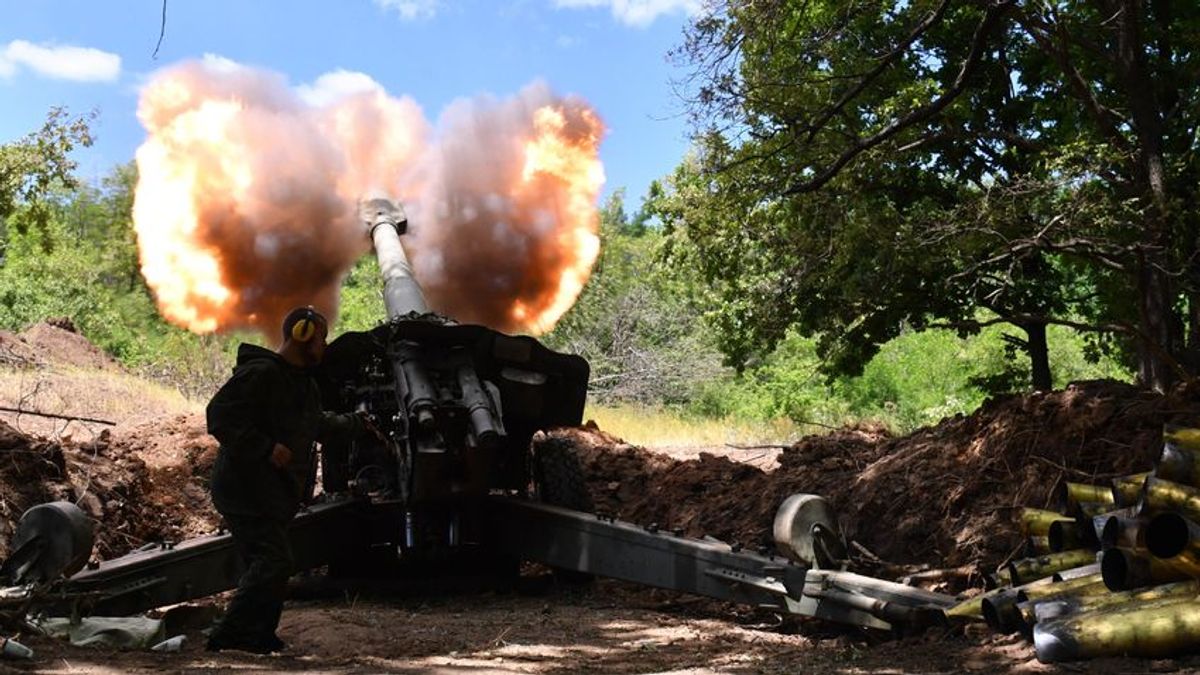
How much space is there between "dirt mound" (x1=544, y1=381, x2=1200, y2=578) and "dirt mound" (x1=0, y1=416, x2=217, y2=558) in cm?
333

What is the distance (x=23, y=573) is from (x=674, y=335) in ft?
94.0

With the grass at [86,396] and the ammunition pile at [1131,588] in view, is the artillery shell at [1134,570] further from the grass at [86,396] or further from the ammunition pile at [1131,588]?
the grass at [86,396]

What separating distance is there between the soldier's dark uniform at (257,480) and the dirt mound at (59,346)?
20.7m

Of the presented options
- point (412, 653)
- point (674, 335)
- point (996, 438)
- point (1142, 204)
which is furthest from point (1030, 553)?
point (674, 335)

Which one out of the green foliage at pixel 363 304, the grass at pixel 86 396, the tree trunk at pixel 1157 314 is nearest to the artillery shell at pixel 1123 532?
the tree trunk at pixel 1157 314

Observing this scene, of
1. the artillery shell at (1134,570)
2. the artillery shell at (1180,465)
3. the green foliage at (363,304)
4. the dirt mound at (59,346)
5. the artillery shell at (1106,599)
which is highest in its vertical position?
the green foliage at (363,304)

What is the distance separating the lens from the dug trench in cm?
620

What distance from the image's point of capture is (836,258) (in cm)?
1475

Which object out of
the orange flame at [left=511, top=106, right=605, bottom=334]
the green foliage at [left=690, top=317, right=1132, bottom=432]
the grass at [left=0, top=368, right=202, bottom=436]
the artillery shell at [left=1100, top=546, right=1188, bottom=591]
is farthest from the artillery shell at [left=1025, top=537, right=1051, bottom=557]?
the green foliage at [left=690, top=317, right=1132, bottom=432]

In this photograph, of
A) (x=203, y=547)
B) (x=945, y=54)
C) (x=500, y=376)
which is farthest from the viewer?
(x=945, y=54)

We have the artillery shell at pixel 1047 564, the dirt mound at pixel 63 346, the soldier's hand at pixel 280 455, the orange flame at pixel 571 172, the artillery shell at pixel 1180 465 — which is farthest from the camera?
the dirt mound at pixel 63 346

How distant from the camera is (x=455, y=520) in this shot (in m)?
9.23

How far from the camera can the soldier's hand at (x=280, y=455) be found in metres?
6.69

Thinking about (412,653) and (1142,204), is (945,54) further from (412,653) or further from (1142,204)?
(412,653)
